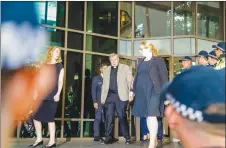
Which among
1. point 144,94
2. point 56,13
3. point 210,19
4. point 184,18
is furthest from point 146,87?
point 210,19

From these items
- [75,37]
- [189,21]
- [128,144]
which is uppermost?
[189,21]

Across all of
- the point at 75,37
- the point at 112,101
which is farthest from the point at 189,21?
the point at 112,101

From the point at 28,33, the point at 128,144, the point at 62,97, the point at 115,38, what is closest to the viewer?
the point at 28,33

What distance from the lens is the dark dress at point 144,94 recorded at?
4891 mm

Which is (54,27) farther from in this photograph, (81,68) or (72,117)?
(72,117)

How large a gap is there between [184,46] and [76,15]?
2.66 m

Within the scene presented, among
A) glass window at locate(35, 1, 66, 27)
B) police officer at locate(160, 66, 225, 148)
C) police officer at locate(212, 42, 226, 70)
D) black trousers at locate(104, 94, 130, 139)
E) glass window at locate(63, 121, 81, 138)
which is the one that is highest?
glass window at locate(35, 1, 66, 27)

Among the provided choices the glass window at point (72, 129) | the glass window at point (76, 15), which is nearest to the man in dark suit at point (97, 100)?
the glass window at point (72, 129)

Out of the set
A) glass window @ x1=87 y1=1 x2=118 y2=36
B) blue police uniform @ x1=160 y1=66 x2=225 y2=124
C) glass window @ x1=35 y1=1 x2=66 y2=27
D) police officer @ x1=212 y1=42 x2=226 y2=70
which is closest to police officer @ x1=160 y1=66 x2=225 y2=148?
blue police uniform @ x1=160 y1=66 x2=225 y2=124

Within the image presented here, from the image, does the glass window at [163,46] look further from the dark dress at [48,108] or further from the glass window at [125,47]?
the dark dress at [48,108]

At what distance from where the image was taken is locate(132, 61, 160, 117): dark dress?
489cm

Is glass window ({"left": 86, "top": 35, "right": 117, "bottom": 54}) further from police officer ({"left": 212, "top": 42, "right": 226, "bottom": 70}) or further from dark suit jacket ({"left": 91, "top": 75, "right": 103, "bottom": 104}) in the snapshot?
police officer ({"left": 212, "top": 42, "right": 226, "bottom": 70})

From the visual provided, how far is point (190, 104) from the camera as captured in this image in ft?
1.96

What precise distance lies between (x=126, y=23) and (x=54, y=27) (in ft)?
6.20
